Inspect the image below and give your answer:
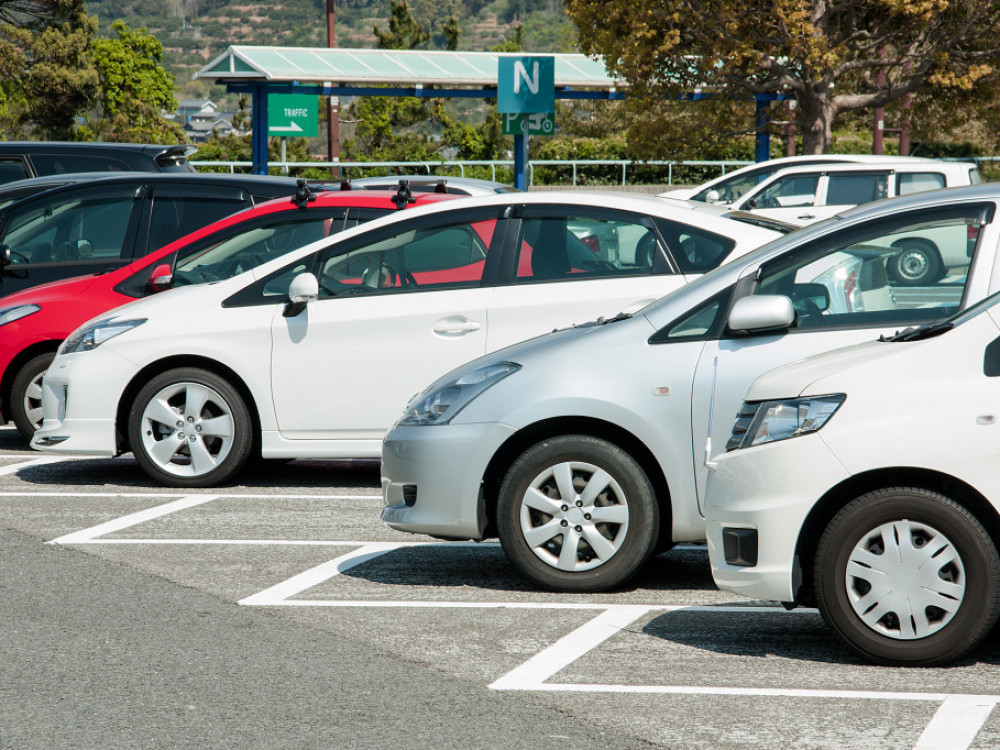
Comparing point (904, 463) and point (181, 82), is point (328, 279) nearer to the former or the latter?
point (904, 463)

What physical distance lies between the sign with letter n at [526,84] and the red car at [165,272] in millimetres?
9217

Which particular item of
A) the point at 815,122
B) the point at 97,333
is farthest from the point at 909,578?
the point at 815,122

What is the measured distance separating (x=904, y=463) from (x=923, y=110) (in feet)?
86.8

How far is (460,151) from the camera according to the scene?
50.3 meters

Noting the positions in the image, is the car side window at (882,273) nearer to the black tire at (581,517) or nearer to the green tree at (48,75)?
the black tire at (581,517)

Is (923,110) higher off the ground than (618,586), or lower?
higher

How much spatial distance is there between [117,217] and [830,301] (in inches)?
269

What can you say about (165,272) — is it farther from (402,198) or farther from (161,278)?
(402,198)

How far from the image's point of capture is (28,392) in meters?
9.93

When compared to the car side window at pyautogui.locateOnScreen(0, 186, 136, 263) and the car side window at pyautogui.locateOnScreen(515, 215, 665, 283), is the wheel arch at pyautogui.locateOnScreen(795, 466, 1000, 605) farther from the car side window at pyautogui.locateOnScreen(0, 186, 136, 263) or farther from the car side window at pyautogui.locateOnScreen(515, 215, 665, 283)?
the car side window at pyautogui.locateOnScreen(0, 186, 136, 263)

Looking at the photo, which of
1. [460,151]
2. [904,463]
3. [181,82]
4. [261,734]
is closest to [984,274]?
[904,463]

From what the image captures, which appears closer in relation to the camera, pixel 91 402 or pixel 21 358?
pixel 91 402

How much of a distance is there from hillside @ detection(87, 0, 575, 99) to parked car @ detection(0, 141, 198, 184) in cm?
14025

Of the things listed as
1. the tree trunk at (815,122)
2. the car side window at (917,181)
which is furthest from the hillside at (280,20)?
the car side window at (917,181)
